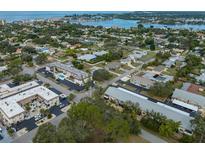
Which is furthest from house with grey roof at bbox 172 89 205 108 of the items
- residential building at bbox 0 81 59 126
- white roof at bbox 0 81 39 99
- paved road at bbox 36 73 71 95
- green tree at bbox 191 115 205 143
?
white roof at bbox 0 81 39 99

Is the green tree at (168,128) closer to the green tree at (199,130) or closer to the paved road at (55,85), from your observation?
the green tree at (199,130)

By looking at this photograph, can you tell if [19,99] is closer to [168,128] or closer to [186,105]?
[168,128]

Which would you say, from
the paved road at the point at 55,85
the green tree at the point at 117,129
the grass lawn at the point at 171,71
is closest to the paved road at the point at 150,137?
the green tree at the point at 117,129

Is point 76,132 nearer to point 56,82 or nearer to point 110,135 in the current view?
point 110,135

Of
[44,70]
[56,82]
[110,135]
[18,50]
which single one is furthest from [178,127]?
[18,50]

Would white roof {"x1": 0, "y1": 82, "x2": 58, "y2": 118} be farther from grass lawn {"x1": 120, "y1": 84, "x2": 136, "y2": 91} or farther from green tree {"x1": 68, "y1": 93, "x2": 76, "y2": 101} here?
grass lawn {"x1": 120, "y1": 84, "x2": 136, "y2": 91}

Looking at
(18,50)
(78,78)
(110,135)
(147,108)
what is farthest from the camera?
(18,50)

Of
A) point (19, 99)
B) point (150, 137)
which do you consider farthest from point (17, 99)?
point (150, 137)
